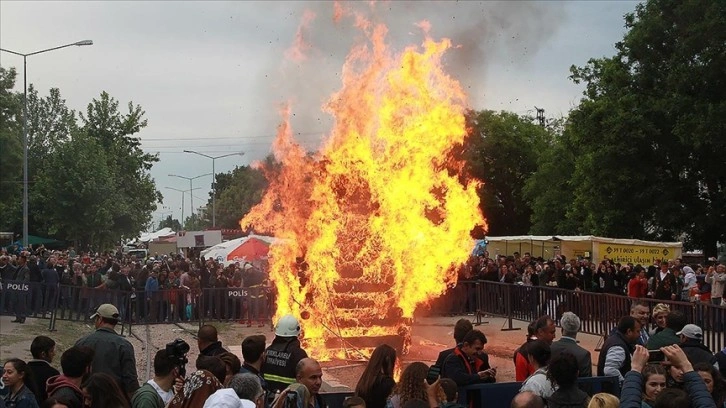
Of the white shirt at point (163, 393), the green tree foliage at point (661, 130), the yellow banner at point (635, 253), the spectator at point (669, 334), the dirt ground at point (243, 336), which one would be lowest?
the dirt ground at point (243, 336)

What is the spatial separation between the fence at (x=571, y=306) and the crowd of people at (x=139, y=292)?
5438 millimetres

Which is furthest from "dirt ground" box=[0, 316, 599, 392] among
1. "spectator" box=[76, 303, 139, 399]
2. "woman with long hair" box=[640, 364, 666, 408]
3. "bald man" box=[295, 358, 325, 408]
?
"woman with long hair" box=[640, 364, 666, 408]

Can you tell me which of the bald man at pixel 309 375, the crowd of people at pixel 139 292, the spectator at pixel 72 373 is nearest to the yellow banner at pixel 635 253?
the crowd of people at pixel 139 292

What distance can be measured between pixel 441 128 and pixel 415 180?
4.74 feet

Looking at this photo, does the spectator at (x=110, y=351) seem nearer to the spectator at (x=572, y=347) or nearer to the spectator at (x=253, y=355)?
the spectator at (x=253, y=355)

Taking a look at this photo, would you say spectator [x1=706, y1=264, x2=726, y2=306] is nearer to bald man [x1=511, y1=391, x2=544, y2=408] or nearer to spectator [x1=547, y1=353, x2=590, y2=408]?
spectator [x1=547, y1=353, x2=590, y2=408]

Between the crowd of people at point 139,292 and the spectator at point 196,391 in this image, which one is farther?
the crowd of people at point 139,292

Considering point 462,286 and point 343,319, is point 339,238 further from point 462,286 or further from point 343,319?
point 462,286

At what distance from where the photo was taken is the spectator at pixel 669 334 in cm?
796

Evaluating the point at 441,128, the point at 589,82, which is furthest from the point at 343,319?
the point at 589,82

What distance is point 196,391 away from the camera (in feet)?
19.0

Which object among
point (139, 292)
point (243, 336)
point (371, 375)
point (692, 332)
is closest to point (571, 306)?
point (243, 336)

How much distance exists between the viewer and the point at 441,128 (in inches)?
761

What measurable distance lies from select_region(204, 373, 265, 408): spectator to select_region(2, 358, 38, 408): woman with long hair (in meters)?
1.60
